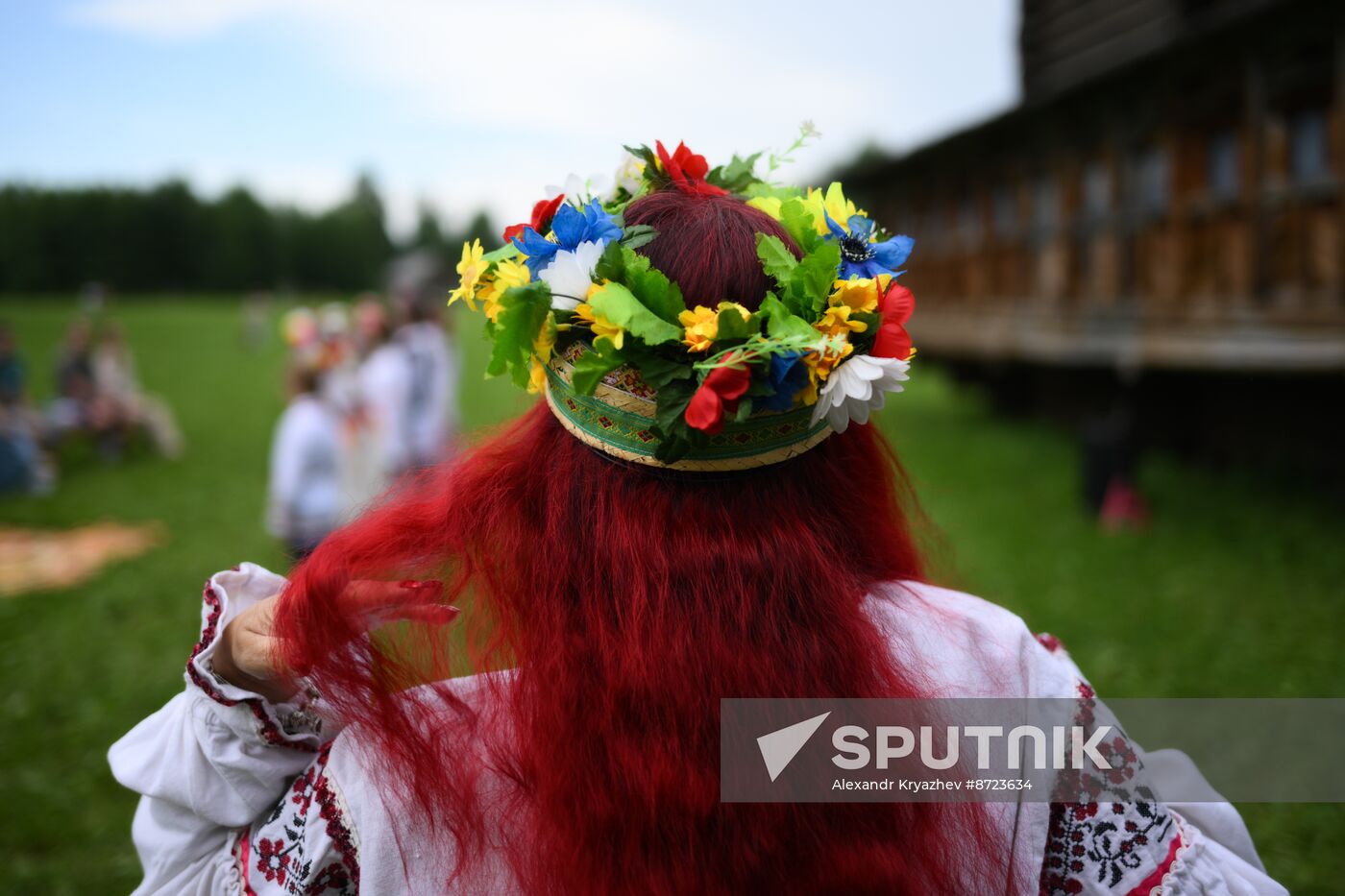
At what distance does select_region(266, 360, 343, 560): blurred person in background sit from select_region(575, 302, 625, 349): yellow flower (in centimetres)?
458

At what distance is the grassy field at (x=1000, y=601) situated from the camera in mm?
3756

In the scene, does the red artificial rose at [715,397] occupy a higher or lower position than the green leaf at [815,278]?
lower

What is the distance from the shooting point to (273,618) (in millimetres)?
1372

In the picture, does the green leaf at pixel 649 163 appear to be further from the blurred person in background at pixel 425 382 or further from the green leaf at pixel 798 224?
the blurred person in background at pixel 425 382

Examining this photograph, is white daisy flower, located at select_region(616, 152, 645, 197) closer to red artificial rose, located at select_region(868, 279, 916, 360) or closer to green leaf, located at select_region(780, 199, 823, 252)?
green leaf, located at select_region(780, 199, 823, 252)

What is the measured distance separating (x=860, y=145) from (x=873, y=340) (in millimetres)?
86256

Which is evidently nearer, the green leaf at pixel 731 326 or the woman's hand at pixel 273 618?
the green leaf at pixel 731 326

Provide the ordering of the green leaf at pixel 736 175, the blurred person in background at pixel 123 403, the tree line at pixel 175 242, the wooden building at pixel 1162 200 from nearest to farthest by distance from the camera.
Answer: the green leaf at pixel 736 175 < the wooden building at pixel 1162 200 < the blurred person in background at pixel 123 403 < the tree line at pixel 175 242

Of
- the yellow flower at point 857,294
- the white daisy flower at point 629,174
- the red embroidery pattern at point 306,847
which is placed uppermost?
the white daisy flower at point 629,174

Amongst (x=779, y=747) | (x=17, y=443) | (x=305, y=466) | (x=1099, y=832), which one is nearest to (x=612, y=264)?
(x=779, y=747)

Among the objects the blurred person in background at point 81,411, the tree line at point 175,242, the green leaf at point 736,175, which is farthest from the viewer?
the tree line at point 175,242

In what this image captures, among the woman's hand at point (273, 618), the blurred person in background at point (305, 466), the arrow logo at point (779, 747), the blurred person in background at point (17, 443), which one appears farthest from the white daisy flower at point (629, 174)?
the blurred person in background at point (17, 443)

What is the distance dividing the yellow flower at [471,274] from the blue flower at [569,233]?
3.6 inches

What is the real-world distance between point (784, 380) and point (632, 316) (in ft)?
0.73
